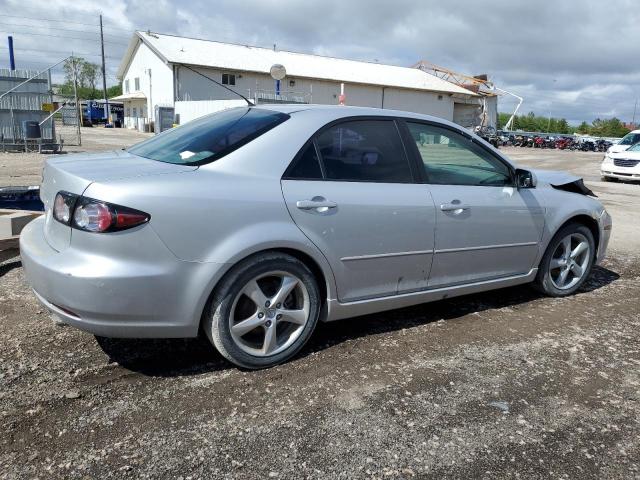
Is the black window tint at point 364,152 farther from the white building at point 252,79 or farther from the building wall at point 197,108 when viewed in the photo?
the white building at point 252,79

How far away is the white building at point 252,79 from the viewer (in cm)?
4038

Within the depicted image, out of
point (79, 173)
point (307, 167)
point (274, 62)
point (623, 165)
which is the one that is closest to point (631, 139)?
point (623, 165)

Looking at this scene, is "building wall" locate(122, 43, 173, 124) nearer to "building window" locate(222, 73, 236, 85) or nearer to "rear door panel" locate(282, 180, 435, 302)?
"building window" locate(222, 73, 236, 85)

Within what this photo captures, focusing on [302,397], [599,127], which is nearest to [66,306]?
[302,397]

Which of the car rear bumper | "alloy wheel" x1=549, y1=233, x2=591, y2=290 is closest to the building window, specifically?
"alloy wheel" x1=549, y1=233, x2=591, y2=290

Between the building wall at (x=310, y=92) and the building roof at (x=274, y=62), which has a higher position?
the building roof at (x=274, y=62)

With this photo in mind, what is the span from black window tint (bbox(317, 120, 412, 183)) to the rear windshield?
0.36 meters

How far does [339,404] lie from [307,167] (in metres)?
1.40

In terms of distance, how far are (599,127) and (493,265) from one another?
92.4 metres

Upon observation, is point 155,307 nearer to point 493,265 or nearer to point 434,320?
point 434,320

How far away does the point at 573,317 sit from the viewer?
4.44 m

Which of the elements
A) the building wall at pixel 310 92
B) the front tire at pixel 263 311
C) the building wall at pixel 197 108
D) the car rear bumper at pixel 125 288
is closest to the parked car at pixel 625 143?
the building wall at pixel 197 108

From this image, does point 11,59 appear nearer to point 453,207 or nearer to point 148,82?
point 453,207

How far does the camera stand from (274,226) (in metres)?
3.06
